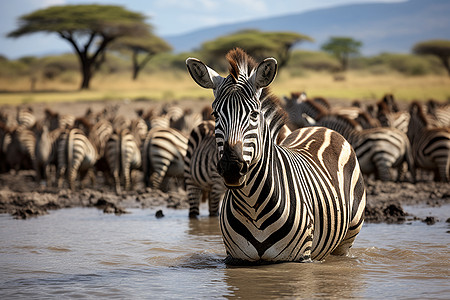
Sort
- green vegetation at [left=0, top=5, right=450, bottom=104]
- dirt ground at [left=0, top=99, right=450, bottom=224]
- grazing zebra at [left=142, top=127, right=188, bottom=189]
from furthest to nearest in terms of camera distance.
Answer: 1. green vegetation at [left=0, top=5, right=450, bottom=104]
2. grazing zebra at [left=142, top=127, right=188, bottom=189]
3. dirt ground at [left=0, top=99, right=450, bottom=224]

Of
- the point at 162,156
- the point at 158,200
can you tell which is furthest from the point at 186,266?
the point at 162,156

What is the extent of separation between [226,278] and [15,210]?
569 cm

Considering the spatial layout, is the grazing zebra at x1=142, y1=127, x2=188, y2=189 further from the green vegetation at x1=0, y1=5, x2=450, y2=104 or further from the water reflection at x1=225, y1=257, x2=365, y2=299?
the green vegetation at x1=0, y1=5, x2=450, y2=104

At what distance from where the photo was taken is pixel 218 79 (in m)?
Result: 4.53

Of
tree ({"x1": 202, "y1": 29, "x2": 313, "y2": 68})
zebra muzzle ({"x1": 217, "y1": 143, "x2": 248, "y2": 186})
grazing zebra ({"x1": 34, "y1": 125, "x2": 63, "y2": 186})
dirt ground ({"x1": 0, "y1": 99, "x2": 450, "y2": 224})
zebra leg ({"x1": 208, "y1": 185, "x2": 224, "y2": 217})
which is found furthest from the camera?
tree ({"x1": 202, "y1": 29, "x2": 313, "y2": 68})

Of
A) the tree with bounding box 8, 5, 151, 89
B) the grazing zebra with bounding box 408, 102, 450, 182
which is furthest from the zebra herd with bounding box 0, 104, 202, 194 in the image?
the tree with bounding box 8, 5, 151, 89

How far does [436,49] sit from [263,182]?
57758 mm

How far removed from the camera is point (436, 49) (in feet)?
191

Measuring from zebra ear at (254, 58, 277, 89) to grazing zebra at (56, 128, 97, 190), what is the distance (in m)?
10.2

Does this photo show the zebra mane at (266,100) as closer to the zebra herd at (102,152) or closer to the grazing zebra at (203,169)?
the grazing zebra at (203,169)

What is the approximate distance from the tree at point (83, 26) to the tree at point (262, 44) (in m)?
6.46

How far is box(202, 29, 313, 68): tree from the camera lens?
51.2 m

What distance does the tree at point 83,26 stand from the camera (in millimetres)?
48062

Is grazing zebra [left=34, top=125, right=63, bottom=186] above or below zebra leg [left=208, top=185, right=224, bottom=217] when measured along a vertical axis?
above
